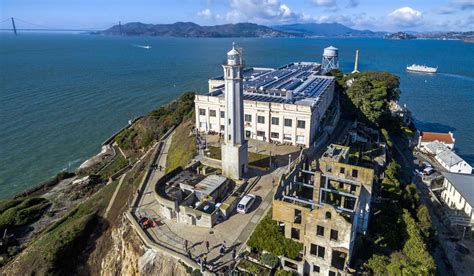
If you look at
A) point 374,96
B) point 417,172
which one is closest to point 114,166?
point 374,96

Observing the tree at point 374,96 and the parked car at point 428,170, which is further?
the tree at point 374,96

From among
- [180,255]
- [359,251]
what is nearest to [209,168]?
[180,255]

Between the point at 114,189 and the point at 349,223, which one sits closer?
the point at 349,223

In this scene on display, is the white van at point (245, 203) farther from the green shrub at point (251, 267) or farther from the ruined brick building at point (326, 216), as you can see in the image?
the green shrub at point (251, 267)

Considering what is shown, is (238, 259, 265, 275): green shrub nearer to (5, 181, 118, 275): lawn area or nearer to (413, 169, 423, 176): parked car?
(5, 181, 118, 275): lawn area

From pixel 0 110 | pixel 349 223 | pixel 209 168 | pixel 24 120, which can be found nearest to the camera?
pixel 349 223

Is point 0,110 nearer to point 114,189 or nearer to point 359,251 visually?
point 114,189

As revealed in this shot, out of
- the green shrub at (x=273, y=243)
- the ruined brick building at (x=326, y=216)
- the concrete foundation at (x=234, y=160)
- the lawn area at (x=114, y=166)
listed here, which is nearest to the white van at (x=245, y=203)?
the ruined brick building at (x=326, y=216)
